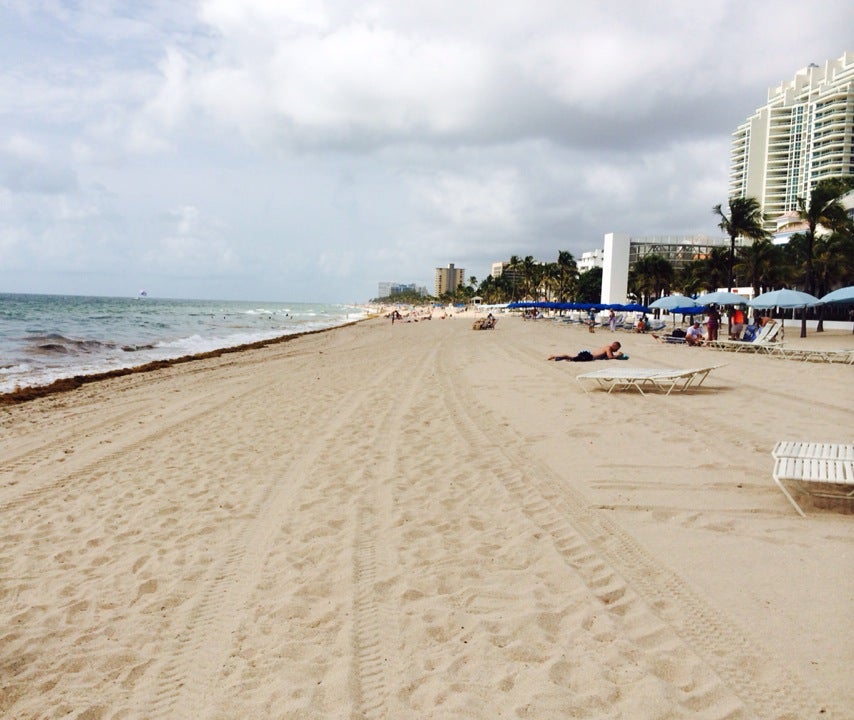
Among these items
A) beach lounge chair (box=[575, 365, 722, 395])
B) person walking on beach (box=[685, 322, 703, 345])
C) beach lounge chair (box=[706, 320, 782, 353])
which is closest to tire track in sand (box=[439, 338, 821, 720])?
beach lounge chair (box=[575, 365, 722, 395])

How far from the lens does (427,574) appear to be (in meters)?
3.62

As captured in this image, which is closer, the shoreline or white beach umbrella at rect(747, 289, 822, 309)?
the shoreline

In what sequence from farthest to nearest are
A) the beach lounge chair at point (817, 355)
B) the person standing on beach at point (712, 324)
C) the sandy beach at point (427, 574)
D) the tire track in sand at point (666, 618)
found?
the person standing on beach at point (712, 324) → the beach lounge chair at point (817, 355) → the sandy beach at point (427, 574) → the tire track in sand at point (666, 618)

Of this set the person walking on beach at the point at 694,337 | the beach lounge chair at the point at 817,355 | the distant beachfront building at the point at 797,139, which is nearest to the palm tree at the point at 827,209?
the person walking on beach at the point at 694,337

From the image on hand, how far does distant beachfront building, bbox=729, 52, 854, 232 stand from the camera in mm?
108625

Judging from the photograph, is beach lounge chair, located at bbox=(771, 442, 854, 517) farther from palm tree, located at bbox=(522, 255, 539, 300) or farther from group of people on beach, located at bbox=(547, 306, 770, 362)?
palm tree, located at bbox=(522, 255, 539, 300)

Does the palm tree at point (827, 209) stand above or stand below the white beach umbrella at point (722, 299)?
above

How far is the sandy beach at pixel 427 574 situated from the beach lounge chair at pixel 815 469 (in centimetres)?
22

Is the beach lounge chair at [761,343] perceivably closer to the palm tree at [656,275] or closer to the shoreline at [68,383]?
the shoreline at [68,383]

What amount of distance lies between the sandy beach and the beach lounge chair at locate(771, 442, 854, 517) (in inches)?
8.5

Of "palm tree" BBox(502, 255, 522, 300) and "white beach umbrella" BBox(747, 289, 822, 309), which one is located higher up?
"palm tree" BBox(502, 255, 522, 300)

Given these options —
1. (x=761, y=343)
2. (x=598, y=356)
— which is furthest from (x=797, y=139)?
(x=598, y=356)

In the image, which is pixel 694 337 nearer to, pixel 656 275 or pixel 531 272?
pixel 656 275

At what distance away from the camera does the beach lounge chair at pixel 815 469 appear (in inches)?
169
